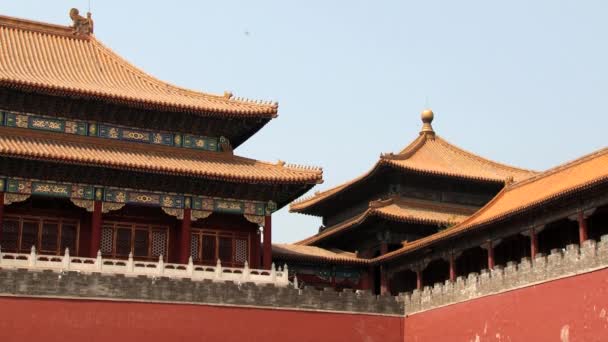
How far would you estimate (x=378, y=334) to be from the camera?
87.1 ft

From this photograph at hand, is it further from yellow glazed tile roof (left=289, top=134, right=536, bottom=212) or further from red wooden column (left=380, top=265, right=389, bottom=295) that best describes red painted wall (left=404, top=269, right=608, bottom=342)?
yellow glazed tile roof (left=289, top=134, right=536, bottom=212)

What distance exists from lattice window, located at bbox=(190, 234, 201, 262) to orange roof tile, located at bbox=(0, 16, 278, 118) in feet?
11.9

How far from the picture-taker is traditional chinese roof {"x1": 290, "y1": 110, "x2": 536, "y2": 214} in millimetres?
33531

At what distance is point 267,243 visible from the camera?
28.5 metres

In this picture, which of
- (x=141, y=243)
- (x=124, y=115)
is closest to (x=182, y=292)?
(x=141, y=243)

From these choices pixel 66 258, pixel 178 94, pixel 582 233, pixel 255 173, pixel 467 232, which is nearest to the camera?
pixel 582 233

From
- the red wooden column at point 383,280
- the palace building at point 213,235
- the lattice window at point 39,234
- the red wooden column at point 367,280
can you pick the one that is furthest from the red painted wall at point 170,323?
the red wooden column at point 367,280

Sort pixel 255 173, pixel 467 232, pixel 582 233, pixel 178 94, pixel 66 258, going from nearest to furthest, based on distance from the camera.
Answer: pixel 582 233 < pixel 66 258 < pixel 467 232 < pixel 255 173 < pixel 178 94

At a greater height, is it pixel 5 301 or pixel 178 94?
pixel 178 94

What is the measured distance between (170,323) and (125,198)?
4.58m

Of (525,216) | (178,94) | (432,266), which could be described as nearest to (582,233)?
(525,216)

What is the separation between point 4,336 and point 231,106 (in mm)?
10418

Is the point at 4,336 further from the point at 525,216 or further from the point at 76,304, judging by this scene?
the point at 525,216

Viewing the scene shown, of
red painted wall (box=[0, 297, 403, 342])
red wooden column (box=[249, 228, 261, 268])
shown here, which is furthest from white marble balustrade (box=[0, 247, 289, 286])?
red wooden column (box=[249, 228, 261, 268])
